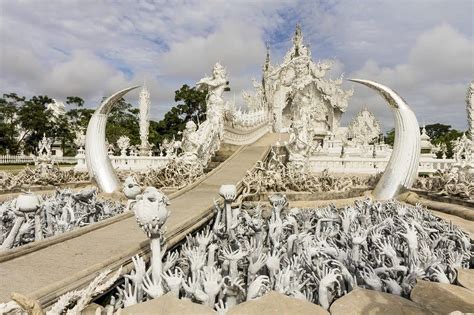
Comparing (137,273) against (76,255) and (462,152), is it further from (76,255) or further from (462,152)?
(462,152)

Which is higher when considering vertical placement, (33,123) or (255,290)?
(33,123)

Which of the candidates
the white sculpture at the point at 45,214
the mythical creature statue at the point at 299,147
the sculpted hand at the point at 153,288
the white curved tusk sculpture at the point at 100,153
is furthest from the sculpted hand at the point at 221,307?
the mythical creature statue at the point at 299,147

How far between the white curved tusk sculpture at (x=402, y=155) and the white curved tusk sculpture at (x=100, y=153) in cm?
637

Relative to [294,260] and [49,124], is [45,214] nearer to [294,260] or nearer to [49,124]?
[294,260]

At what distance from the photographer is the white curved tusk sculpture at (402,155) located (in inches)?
294

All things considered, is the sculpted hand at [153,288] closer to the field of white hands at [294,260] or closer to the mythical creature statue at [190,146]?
the field of white hands at [294,260]

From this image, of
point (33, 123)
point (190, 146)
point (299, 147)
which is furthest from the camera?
point (33, 123)

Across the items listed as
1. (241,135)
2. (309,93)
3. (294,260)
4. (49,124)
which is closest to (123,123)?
(49,124)

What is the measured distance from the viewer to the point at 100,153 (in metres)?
8.71

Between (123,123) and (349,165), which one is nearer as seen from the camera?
(349,165)

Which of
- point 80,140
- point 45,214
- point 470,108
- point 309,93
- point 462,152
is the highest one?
point 309,93

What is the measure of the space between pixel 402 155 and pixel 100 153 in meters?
7.22

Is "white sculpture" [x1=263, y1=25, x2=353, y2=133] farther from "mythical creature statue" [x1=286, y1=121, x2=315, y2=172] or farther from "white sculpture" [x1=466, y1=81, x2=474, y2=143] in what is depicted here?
"mythical creature statue" [x1=286, y1=121, x2=315, y2=172]

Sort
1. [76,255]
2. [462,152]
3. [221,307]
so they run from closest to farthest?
[221,307], [76,255], [462,152]
